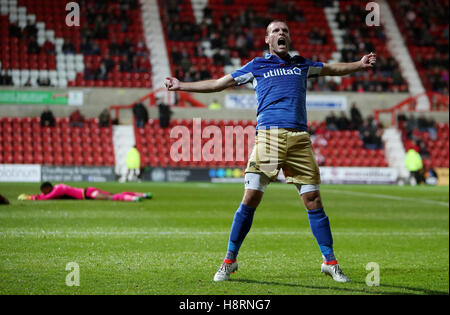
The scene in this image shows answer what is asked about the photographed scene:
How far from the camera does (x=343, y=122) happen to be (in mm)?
Answer: 26797

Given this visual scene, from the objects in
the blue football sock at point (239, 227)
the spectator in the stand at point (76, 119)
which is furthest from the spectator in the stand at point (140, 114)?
the blue football sock at point (239, 227)

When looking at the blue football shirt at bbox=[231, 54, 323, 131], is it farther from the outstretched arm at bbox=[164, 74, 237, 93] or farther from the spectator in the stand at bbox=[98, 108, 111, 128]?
the spectator in the stand at bbox=[98, 108, 111, 128]

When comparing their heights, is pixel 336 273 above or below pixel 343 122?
below

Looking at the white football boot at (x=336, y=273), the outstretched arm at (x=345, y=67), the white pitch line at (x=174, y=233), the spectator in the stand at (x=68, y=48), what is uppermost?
the spectator in the stand at (x=68, y=48)

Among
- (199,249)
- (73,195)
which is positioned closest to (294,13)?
(73,195)

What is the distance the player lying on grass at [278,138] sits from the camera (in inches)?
199

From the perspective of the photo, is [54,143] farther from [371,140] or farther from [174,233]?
[174,233]

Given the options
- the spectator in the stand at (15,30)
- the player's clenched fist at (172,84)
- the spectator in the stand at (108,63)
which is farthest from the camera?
the spectator in the stand at (108,63)

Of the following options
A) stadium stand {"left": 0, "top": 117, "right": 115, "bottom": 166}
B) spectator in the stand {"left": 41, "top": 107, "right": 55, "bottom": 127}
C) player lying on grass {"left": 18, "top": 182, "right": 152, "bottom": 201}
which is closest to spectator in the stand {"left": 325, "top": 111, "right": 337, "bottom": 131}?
stadium stand {"left": 0, "top": 117, "right": 115, "bottom": 166}

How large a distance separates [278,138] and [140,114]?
21.3 metres

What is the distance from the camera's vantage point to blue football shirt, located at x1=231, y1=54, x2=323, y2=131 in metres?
5.11

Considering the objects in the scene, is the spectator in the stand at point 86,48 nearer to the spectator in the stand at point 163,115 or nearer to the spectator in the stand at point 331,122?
the spectator in the stand at point 163,115

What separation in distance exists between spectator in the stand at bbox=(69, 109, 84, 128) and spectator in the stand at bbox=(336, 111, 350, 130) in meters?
11.0

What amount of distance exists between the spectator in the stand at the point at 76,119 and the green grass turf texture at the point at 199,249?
11850 mm
